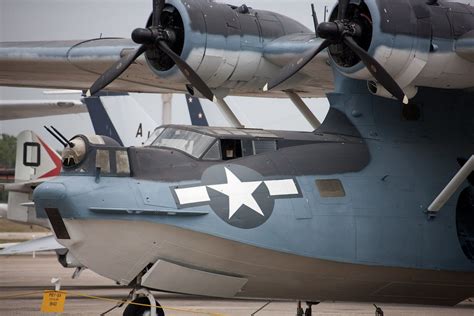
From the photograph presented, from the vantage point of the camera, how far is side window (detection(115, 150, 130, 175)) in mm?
15289

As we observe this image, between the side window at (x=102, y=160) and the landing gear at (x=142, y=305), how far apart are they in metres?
1.78

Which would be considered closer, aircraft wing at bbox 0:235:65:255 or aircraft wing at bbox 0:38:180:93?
aircraft wing at bbox 0:38:180:93

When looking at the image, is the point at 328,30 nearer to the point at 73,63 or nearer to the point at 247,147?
the point at 247,147

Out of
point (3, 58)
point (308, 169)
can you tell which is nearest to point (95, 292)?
point (3, 58)

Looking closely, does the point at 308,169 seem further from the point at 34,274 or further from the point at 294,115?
the point at 34,274

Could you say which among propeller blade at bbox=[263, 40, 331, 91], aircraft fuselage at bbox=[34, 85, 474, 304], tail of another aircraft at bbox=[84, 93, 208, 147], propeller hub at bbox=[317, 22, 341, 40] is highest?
propeller hub at bbox=[317, 22, 341, 40]

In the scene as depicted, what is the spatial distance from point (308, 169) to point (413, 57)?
6.99 feet

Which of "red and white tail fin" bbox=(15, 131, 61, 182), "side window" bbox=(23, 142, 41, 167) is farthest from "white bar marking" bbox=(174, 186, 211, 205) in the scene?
"side window" bbox=(23, 142, 41, 167)

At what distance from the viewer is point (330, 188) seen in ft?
53.9

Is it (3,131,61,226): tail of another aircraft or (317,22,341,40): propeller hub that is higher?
(317,22,341,40): propeller hub

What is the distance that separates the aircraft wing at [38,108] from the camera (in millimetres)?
43250

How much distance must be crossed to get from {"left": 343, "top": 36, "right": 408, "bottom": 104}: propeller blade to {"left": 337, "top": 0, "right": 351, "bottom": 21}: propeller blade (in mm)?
496

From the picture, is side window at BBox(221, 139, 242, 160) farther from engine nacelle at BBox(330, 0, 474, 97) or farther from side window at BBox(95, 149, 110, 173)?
engine nacelle at BBox(330, 0, 474, 97)

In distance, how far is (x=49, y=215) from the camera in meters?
15.1
